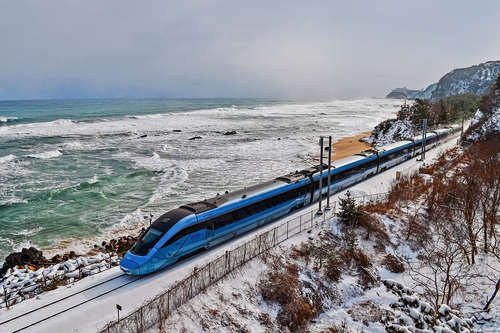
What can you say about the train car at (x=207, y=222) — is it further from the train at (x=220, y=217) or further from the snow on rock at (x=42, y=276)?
the snow on rock at (x=42, y=276)

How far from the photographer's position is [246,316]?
13711 millimetres

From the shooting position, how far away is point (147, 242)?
16.1 metres

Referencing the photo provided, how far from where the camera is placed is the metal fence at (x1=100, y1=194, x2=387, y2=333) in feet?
38.6

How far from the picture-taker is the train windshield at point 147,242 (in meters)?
15.8

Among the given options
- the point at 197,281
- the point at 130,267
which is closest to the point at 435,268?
the point at 197,281

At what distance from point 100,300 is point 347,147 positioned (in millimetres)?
49415

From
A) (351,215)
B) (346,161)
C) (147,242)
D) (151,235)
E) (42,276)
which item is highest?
(346,161)

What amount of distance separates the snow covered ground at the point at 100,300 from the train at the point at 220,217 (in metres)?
0.69

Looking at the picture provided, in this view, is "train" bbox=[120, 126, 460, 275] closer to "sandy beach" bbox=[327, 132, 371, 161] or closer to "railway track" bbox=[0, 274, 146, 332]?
"railway track" bbox=[0, 274, 146, 332]

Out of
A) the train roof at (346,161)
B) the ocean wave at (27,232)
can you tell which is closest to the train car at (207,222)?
the train roof at (346,161)

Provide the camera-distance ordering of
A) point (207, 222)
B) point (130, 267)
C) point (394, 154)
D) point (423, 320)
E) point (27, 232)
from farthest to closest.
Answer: point (394, 154) → point (27, 232) → point (207, 222) → point (130, 267) → point (423, 320)

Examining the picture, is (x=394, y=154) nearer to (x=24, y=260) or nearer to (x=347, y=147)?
(x=347, y=147)

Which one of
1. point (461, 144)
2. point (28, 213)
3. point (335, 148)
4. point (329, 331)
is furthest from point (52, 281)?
point (461, 144)

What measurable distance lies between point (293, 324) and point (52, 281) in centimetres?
1069
